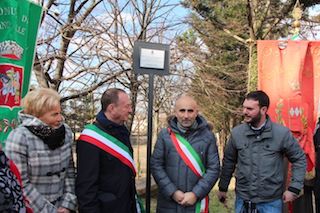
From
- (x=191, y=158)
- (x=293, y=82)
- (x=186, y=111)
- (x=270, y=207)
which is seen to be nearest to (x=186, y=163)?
(x=191, y=158)

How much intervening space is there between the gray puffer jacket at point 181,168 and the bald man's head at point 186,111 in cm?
8

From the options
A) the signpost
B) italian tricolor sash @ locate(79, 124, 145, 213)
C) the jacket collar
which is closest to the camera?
italian tricolor sash @ locate(79, 124, 145, 213)

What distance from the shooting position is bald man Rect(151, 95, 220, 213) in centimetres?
298

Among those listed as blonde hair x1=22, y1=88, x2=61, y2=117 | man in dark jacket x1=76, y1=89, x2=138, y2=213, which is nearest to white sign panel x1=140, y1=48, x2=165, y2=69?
man in dark jacket x1=76, y1=89, x2=138, y2=213

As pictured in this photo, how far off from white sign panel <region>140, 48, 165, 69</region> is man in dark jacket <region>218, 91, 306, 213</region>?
0.83 meters

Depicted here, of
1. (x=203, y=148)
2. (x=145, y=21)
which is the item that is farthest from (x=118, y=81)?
(x=203, y=148)

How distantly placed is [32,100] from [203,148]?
53.9 inches

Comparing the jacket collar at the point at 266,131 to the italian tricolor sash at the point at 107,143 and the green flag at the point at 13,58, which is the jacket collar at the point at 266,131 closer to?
the italian tricolor sash at the point at 107,143

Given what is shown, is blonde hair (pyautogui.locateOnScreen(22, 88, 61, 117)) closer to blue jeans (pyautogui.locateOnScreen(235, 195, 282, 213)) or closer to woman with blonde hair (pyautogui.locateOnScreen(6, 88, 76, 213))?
woman with blonde hair (pyautogui.locateOnScreen(6, 88, 76, 213))

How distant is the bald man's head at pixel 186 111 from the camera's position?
3004mm

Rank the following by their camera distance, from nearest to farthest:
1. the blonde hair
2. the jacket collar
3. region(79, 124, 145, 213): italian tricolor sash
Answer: the blonde hair < region(79, 124, 145, 213): italian tricolor sash < the jacket collar

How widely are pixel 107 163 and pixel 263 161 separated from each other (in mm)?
1272

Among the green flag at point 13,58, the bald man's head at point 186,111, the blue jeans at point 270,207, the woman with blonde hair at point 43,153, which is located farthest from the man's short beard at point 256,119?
the green flag at point 13,58

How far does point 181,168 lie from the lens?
302cm
